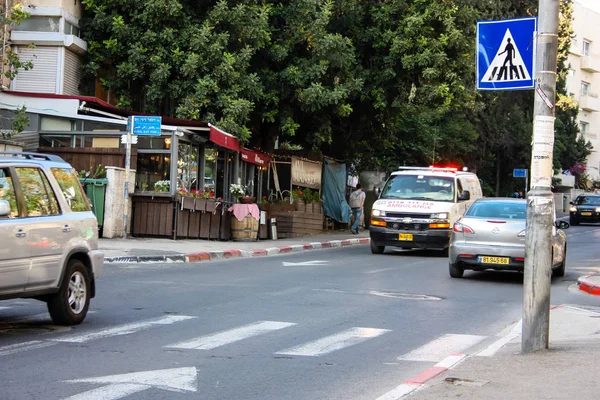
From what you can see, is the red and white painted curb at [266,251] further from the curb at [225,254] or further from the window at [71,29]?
the window at [71,29]

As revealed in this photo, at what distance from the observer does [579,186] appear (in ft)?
258

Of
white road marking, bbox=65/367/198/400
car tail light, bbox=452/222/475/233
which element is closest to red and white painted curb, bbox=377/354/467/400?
white road marking, bbox=65/367/198/400

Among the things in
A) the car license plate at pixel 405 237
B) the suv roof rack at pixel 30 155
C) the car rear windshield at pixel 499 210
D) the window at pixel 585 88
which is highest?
the window at pixel 585 88

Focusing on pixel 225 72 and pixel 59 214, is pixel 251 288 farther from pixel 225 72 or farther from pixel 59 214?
pixel 225 72

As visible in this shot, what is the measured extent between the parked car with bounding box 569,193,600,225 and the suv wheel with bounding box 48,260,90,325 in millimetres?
44044

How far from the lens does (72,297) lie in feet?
34.7

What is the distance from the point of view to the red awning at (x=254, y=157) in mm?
29703

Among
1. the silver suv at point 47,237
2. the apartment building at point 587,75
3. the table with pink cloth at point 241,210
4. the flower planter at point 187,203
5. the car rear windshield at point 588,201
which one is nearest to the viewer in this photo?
the silver suv at point 47,237

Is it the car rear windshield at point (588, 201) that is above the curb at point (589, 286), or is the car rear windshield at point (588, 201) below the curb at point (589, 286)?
above

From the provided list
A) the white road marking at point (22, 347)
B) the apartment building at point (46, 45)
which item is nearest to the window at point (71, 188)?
the white road marking at point (22, 347)

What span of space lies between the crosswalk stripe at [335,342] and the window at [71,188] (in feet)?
11.0

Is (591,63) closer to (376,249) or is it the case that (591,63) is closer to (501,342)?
(376,249)

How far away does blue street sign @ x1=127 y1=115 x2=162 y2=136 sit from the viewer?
2250cm

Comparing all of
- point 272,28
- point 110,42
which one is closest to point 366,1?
point 272,28
